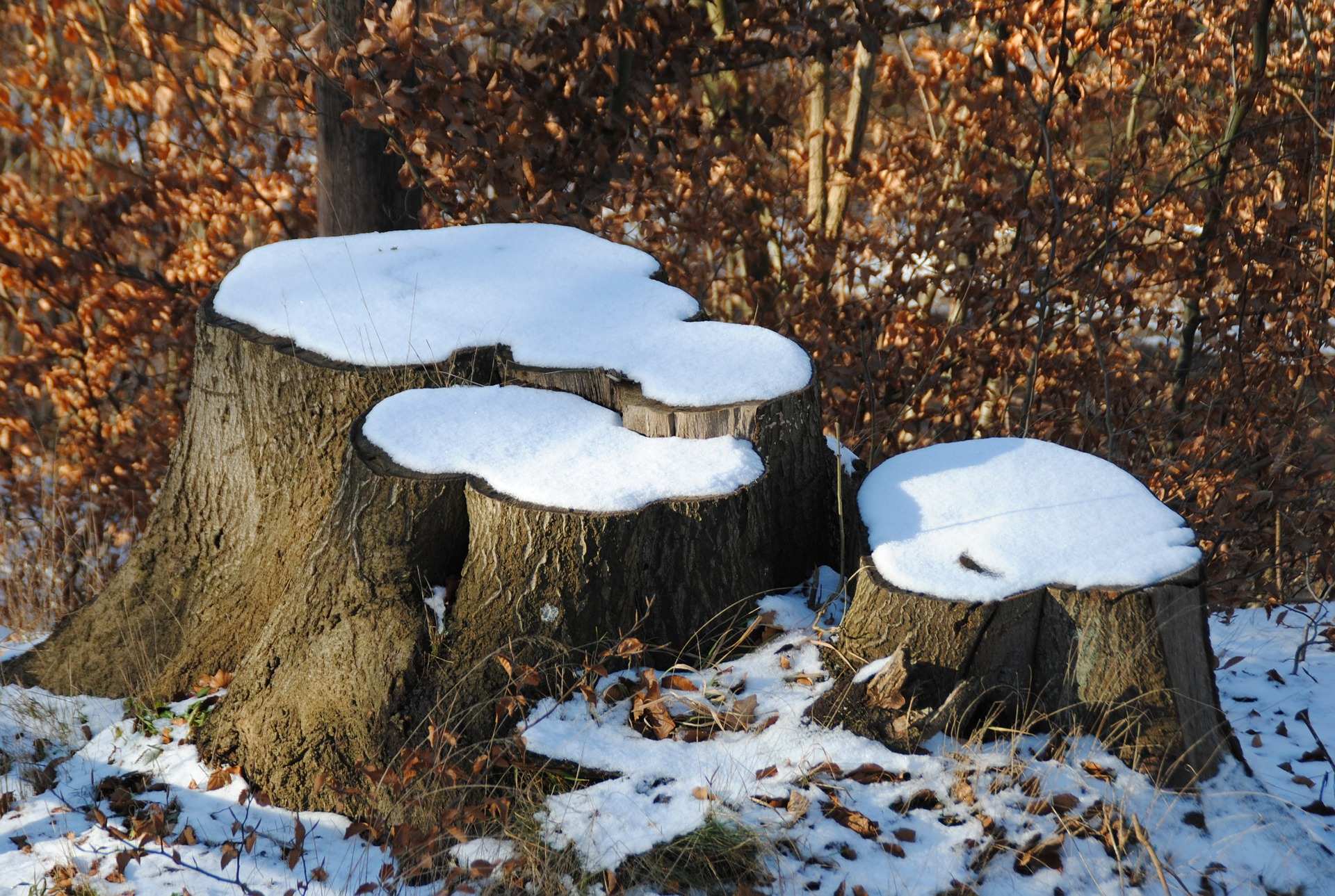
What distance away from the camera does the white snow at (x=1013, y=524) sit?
2627mm

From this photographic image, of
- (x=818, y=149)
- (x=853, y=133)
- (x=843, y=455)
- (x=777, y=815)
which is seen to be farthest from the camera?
(x=818, y=149)

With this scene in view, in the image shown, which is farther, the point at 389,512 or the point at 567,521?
the point at 389,512

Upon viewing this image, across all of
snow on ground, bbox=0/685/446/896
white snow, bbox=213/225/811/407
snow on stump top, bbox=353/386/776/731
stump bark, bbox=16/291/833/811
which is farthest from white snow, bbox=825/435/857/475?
snow on ground, bbox=0/685/446/896

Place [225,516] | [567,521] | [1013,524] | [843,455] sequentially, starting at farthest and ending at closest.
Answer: [843,455], [225,516], [1013,524], [567,521]

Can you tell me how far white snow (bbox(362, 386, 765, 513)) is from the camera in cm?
267

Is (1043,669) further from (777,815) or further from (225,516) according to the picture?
(225,516)

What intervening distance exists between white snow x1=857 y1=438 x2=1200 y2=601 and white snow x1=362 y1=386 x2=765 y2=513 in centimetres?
43

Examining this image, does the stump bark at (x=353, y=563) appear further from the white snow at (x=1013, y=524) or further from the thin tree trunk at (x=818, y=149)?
the thin tree trunk at (x=818, y=149)

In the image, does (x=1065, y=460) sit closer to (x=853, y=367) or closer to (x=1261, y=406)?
(x=853, y=367)

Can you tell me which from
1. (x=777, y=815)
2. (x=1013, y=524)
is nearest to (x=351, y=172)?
(x=1013, y=524)

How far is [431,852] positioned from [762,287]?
4.44 metres

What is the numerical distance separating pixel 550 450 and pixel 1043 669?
4.55 feet

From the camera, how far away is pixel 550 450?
2.82 meters

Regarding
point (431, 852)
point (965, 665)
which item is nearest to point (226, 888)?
point (431, 852)
